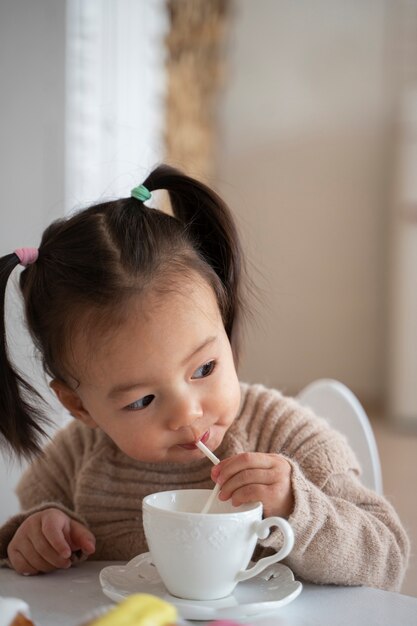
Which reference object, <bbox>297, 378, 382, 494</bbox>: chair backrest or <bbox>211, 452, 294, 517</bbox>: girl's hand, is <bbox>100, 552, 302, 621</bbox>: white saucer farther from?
<bbox>297, 378, 382, 494</bbox>: chair backrest

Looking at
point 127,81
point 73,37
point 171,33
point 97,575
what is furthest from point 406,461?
point 171,33

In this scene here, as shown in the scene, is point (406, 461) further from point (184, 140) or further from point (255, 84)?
point (255, 84)

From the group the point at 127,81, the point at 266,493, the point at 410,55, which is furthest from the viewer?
the point at 410,55

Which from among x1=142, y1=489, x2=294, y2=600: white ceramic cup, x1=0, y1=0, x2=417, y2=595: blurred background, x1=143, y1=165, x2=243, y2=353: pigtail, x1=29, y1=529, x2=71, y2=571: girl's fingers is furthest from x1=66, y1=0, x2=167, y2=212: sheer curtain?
x1=0, y1=0, x2=417, y2=595: blurred background

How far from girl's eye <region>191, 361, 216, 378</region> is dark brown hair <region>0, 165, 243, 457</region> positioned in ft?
0.30

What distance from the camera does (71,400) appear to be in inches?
35.6

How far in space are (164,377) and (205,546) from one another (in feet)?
0.60

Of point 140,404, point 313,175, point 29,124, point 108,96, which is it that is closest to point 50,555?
point 140,404

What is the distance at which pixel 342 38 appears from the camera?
3936mm

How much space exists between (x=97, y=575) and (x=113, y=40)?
1.49m

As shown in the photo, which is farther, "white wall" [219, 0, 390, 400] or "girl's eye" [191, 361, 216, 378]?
"white wall" [219, 0, 390, 400]

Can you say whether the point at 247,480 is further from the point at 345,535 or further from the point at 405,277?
the point at 405,277

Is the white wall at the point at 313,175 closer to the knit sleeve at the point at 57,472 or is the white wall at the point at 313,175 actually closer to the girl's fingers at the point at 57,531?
the knit sleeve at the point at 57,472

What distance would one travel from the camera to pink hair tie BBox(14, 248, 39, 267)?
2.89 feet
